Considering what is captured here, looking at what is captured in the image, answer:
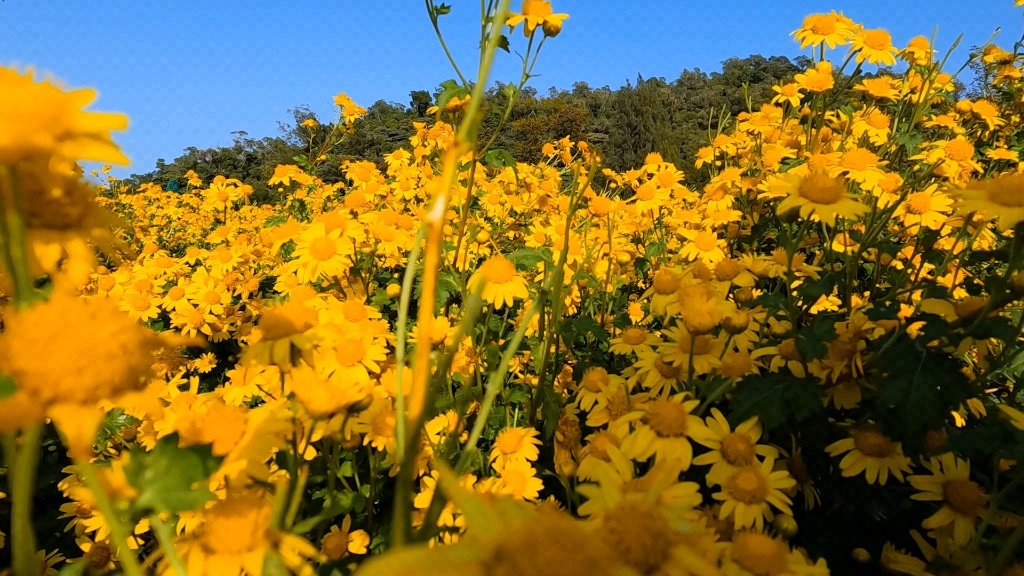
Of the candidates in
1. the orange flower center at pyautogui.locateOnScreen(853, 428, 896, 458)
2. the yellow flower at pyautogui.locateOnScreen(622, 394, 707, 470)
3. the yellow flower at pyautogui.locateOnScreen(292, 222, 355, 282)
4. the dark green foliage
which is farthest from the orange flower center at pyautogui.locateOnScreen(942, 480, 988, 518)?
the dark green foliage

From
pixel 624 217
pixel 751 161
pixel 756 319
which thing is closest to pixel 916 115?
pixel 751 161

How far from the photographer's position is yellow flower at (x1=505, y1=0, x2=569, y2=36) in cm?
217

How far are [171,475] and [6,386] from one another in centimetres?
21

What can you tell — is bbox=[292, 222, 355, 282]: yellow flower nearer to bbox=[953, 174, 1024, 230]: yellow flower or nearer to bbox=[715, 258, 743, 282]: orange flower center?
bbox=[715, 258, 743, 282]: orange flower center

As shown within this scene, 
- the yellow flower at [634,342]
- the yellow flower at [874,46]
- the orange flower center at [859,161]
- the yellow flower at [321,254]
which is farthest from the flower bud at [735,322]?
the yellow flower at [874,46]

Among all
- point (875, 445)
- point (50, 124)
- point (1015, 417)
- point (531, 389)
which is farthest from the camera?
point (531, 389)

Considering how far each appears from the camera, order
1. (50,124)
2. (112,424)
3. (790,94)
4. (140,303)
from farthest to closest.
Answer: (790,94)
(140,303)
(112,424)
(50,124)

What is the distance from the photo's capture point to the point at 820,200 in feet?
5.50

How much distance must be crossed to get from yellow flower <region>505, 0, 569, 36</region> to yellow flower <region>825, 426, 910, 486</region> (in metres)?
1.73

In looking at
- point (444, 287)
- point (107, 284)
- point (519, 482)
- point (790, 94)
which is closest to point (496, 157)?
point (444, 287)

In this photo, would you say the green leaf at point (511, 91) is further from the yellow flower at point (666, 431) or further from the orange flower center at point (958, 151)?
the orange flower center at point (958, 151)

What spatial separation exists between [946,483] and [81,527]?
245 cm

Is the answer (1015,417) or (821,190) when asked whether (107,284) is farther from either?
(1015,417)

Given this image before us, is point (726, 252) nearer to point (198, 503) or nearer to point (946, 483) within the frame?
point (946, 483)
